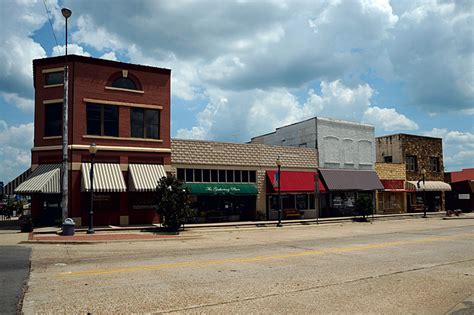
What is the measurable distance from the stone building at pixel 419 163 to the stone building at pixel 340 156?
15.8 ft

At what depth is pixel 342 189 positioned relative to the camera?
37125 mm

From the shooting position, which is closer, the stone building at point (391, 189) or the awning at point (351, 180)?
the awning at point (351, 180)

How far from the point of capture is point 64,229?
69.6 feet

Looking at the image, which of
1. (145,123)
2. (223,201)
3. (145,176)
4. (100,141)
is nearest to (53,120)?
(100,141)

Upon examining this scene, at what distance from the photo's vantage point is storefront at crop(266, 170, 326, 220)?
33.9 m

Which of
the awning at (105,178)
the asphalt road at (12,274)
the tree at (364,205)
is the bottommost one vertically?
the asphalt road at (12,274)

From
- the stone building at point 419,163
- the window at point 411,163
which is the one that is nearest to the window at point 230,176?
the stone building at point 419,163

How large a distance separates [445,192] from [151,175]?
39862 millimetres

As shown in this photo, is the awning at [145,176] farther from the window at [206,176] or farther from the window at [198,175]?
the window at [206,176]

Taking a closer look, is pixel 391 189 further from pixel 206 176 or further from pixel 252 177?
pixel 206 176

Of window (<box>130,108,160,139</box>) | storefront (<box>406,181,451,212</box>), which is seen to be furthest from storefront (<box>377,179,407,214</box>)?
window (<box>130,108,160,139</box>)

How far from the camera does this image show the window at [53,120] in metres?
26.4

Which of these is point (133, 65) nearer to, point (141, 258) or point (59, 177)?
point (59, 177)

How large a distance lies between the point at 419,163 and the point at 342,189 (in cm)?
1429
